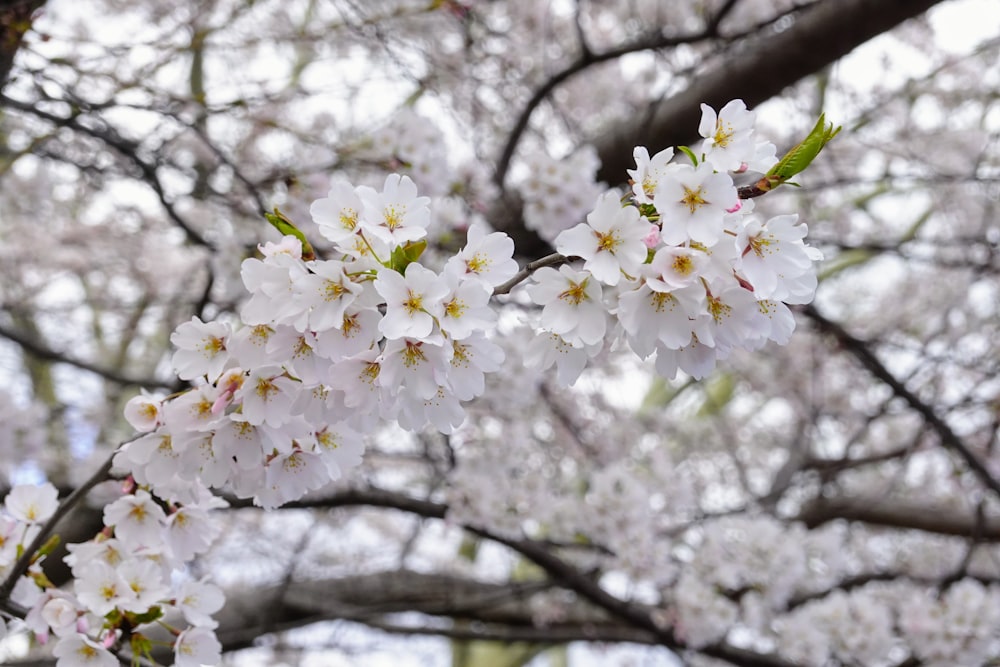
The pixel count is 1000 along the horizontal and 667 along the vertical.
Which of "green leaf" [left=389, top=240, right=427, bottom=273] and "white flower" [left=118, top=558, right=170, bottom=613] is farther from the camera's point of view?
"white flower" [left=118, top=558, right=170, bottom=613]

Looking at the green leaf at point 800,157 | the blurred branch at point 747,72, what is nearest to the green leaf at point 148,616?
the green leaf at point 800,157

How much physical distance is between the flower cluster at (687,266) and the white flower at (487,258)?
0.15 feet

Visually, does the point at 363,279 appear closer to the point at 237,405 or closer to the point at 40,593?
the point at 237,405

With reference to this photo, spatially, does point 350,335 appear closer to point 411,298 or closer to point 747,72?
point 411,298

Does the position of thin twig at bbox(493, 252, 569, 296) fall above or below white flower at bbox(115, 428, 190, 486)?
above

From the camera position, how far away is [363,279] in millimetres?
999

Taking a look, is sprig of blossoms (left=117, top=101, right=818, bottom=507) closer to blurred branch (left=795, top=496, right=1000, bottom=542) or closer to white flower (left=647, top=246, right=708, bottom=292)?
white flower (left=647, top=246, right=708, bottom=292)

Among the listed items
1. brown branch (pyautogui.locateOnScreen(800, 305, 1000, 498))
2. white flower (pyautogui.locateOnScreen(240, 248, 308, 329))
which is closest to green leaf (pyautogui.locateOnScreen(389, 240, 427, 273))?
white flower (pyautogui.locateOnScreen(240, 248, 308, 329))

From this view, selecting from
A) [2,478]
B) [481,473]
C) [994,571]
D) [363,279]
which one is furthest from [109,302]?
[994,571]

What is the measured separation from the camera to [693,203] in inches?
Answer: 37.4

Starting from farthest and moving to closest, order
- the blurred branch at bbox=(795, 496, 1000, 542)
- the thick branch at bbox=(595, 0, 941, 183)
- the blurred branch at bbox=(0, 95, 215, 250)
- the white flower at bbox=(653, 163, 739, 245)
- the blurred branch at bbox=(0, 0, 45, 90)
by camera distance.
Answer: the blurred branch at bbox=(795, 496, 1000, 542) < the thick branch at bbox=(595, 0, 941, 183) < the blurred branch at bbox=(0, 95, 215, 250) < the blurred branch at bbox=(0, 0, 45, 90) < the white flower at bbox=(653, 163, 739, 245)

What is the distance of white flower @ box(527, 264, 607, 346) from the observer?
1030mm

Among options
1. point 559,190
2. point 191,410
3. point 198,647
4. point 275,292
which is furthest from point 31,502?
point 559,190

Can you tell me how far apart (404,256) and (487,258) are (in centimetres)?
11
